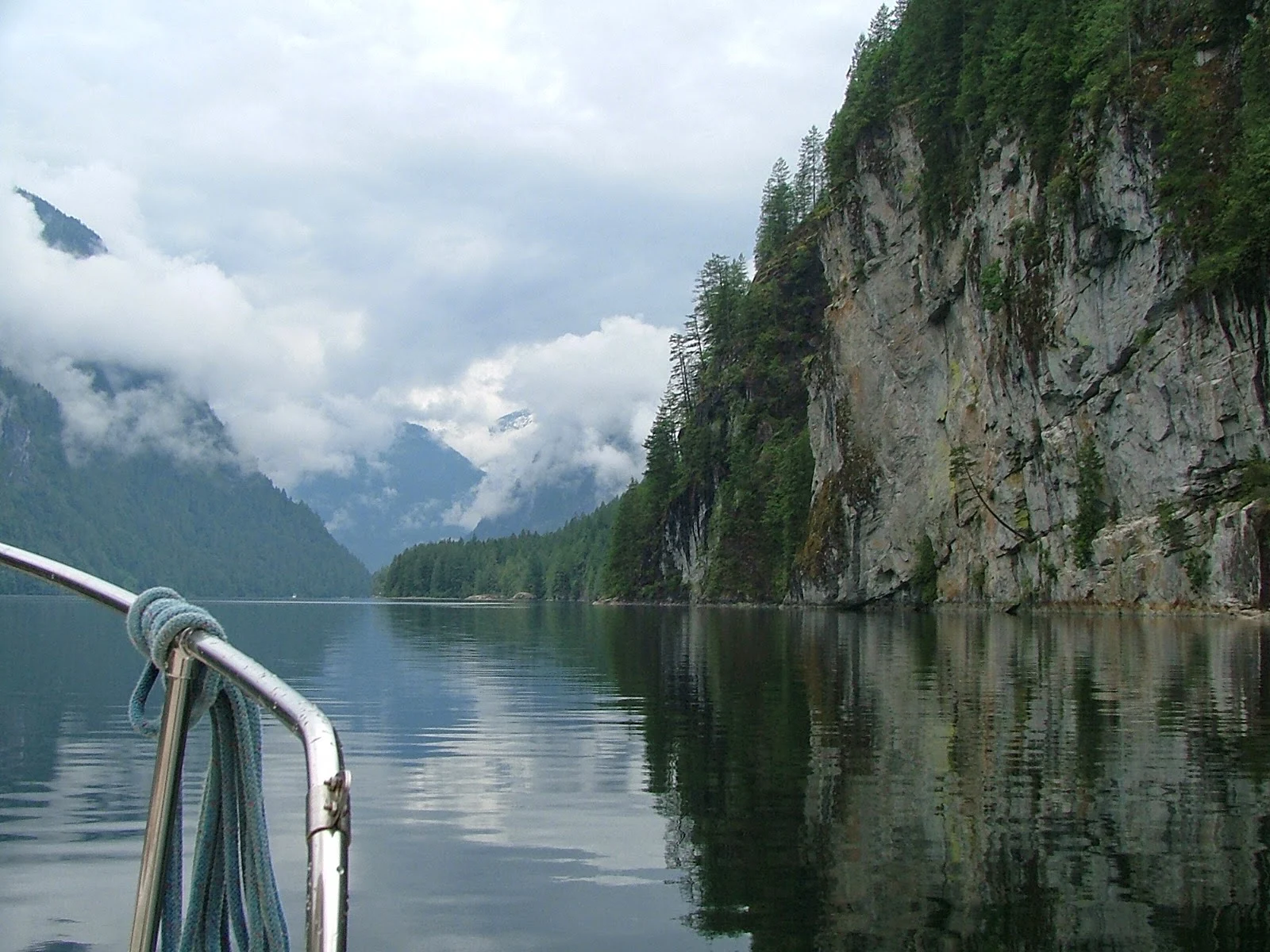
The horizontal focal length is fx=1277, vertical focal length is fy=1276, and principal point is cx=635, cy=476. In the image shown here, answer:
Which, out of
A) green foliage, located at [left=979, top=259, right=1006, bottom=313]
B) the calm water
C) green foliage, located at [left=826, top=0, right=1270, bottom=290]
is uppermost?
green foliage, located at [left=826, top=0, right=1270, bottom=290]

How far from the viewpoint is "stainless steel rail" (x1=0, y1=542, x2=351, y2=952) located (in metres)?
2.38

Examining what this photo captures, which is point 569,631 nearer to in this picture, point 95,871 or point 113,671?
point 113,671

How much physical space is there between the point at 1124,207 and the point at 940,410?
19269 millimetres

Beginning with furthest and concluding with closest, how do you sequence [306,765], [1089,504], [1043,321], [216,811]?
[1043,321] < [1089,504] < [216,811] < [306,765]

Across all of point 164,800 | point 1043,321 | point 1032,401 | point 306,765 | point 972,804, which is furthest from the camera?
point 1032,401

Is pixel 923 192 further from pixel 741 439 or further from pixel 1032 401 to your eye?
pixel 741 439

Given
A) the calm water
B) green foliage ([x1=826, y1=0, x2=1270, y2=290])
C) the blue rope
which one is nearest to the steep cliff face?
green foliage ([x1=826, y1=0, x2=1270, y2=290])

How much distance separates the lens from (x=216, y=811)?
3.31 m

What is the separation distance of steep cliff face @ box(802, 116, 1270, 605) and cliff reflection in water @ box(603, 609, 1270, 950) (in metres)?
26.4

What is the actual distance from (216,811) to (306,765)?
706 millimetres

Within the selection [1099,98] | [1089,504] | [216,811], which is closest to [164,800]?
[216,811]

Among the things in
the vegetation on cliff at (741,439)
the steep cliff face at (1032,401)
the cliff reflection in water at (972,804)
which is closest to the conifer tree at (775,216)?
the vegetation on cliff at (741,439)

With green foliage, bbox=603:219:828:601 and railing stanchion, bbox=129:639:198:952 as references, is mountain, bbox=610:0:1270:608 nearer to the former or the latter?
green foliage, bbox=603:219:828:601

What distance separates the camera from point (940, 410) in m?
72.2
